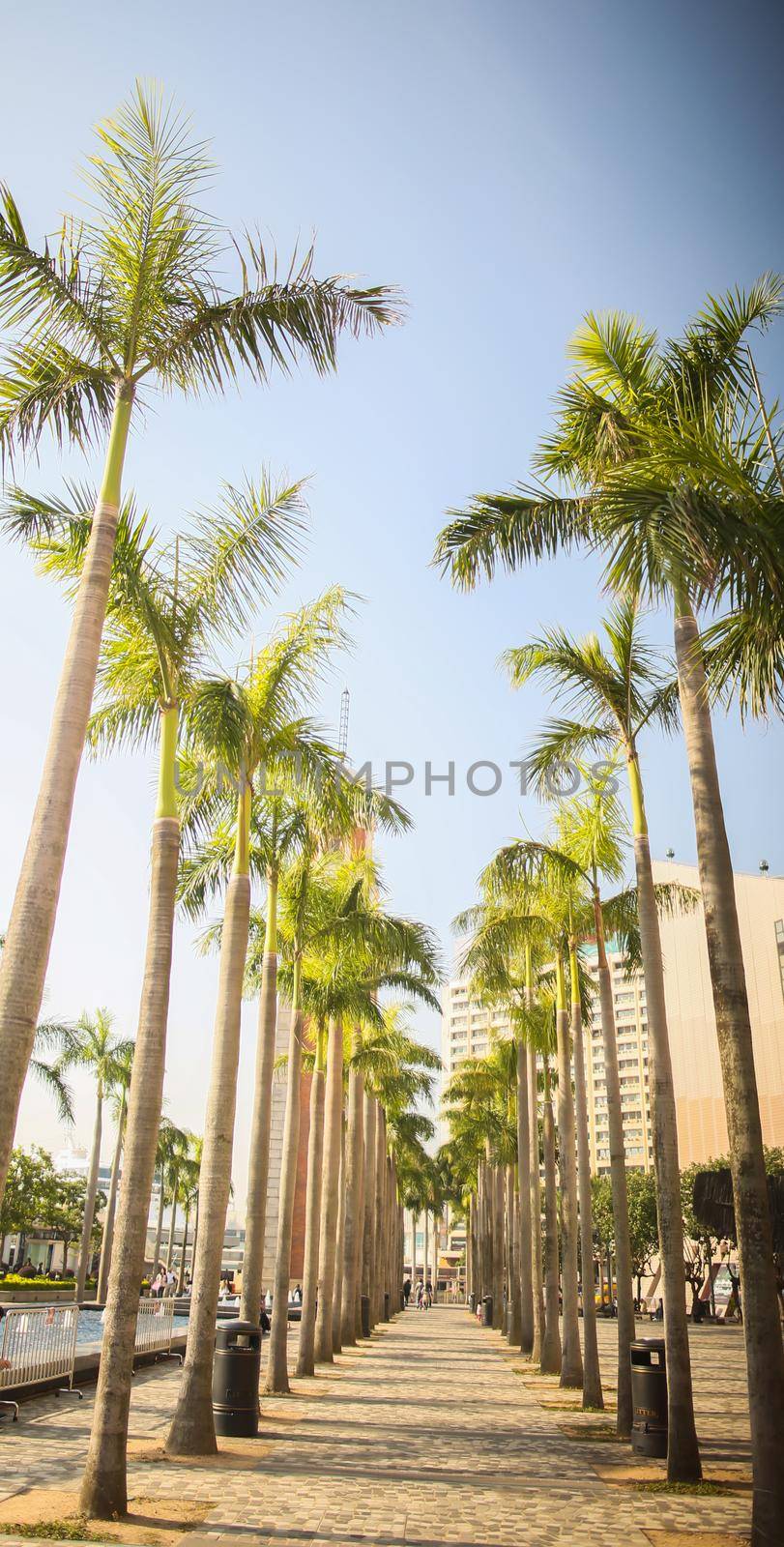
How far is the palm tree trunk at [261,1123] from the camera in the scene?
57.2ft

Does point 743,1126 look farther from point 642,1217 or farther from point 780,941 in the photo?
point 780,941

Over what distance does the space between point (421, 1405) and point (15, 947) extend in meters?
14.9

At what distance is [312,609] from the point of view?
15555 millimetres

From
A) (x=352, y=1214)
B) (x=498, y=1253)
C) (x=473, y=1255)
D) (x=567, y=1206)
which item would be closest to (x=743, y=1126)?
(x=567, y=1206)

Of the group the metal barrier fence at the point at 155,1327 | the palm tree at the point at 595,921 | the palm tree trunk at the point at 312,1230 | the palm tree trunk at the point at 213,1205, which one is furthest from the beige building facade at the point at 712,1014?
the palm tree trunk at the point at 213,1205

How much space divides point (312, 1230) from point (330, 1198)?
161 centimetres

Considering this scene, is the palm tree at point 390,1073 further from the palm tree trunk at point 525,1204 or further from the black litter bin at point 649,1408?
the black litter bin at point 649,1408

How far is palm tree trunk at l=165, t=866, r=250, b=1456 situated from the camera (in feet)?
39.1

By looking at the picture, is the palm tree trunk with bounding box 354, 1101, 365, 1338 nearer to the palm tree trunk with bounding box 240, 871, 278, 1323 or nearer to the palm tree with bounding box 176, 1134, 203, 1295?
the palm tree trunk with bounding box 240, 871, 278, 1323

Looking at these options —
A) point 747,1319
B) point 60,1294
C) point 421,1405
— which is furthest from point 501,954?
point 60,1294

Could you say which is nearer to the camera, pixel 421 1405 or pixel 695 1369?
pixel 421 1405

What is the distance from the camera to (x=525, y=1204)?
1187 inches

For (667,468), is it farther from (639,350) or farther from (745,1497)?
(745,1497)

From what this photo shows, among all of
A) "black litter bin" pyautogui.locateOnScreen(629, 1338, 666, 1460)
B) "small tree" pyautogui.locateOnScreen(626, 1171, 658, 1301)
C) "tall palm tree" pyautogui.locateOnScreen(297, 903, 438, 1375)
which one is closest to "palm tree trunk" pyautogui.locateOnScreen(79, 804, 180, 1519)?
"black litter bin" pyautogui.locateOnScreen(629, 1338, 666, 1460)
